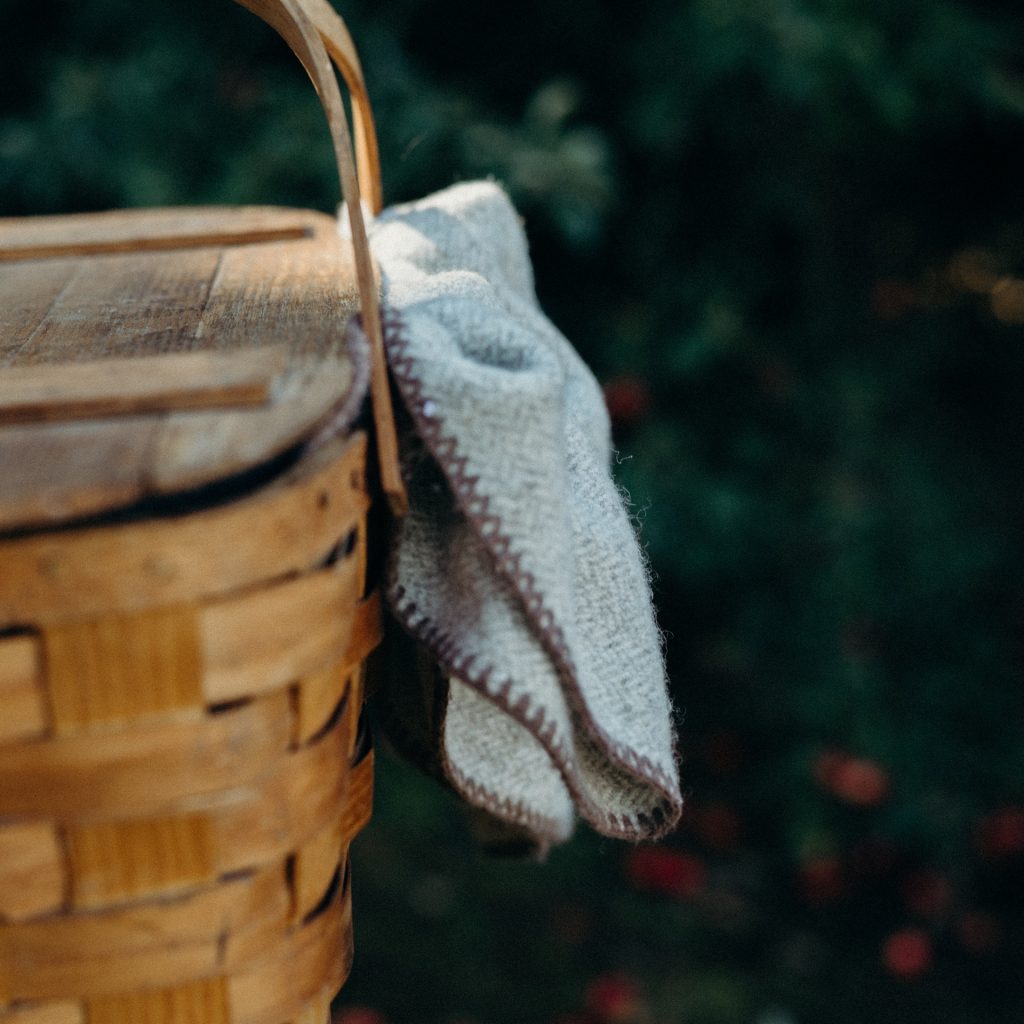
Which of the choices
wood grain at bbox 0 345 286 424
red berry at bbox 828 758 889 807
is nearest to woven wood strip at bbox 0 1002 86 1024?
wood grain at bbox 0 345 286 424

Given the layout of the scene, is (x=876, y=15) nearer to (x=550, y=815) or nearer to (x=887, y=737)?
(x=887, y=737)

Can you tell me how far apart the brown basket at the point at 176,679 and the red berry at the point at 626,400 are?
108cm

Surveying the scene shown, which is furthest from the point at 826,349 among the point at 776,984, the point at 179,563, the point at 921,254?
the point at 179,563

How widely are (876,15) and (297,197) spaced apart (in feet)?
2.54

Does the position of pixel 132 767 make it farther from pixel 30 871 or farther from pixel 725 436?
pixel 725 436

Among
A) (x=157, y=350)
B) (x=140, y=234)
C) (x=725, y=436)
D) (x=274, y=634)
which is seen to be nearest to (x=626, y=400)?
(x=725, y=436)

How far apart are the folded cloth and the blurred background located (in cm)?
89

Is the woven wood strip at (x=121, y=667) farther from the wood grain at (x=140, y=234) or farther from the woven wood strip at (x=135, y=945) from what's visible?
the wood grain at (x=140, y=234)

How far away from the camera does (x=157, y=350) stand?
21.5 inches

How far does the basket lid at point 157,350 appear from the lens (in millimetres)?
409

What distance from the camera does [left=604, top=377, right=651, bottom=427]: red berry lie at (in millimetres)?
1573

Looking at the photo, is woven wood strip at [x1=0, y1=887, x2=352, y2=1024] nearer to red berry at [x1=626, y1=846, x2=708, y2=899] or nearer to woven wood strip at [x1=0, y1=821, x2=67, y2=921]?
woven wood strip at [x1=0, y1=821, x2=67, y2=921]

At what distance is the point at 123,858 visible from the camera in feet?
1.44

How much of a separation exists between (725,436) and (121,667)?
1.34m
